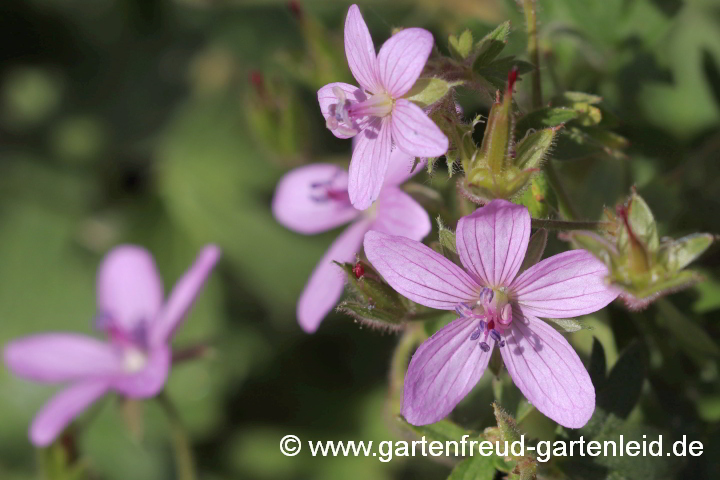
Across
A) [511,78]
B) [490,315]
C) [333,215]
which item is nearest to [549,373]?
[490,315]

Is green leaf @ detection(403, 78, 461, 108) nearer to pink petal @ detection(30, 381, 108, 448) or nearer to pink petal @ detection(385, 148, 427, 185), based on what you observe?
pink petal @ detection(385, 148, 427, 185)

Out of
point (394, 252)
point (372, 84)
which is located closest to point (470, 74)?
point (372, 84)

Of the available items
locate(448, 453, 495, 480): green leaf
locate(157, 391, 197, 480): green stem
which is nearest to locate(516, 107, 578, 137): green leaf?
locate(448, 453, 495, 480): green leaf

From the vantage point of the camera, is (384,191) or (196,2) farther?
(196,2)

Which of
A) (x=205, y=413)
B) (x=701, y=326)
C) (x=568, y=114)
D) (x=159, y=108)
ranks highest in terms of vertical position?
(x=568, y=114)

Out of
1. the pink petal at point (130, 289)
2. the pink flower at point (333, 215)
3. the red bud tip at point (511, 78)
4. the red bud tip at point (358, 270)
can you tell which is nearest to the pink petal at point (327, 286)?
the pink flower at point (333, 215)

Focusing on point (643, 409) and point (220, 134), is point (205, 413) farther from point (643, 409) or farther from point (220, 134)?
point (643, 409)
